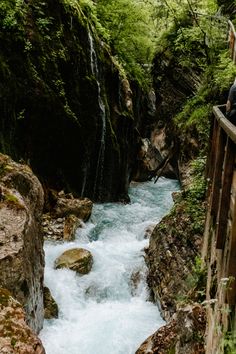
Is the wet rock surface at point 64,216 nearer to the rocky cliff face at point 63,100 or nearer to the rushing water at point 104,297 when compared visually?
the rushing water at point 104,297

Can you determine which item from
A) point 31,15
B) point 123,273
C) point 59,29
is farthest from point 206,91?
point 123,273

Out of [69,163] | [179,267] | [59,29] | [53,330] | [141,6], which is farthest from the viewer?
[141,6]

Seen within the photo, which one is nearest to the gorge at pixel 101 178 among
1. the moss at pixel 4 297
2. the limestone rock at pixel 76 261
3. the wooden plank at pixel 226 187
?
the moss at pixel 4 297

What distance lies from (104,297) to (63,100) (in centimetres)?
681

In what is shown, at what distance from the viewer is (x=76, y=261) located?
944cm

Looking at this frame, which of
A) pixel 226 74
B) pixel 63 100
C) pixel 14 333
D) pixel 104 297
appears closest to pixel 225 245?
pixel 14 333

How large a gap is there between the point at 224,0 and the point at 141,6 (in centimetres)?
587

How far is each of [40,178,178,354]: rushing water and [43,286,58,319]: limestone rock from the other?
0.44 feet

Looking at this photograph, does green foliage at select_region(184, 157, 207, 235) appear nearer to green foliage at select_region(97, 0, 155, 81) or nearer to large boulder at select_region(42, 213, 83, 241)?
large boulder at select_region(42, 213, 83, 241)

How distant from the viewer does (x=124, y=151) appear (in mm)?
17625

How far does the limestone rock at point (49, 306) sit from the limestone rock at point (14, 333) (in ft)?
10.7

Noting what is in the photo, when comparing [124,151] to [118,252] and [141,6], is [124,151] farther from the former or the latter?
[141,6]

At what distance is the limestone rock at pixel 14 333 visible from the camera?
3.87 meters

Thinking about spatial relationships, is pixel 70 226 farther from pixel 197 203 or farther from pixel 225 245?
pixel 225 245
